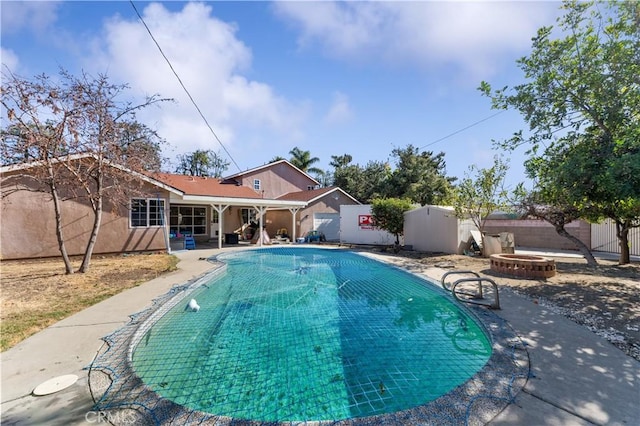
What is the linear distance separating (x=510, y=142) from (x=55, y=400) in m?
11.5

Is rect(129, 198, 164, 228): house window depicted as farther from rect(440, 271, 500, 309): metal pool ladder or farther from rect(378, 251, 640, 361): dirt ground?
rect(440, 271, 500, 309): metal pool ladder

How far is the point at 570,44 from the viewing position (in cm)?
777

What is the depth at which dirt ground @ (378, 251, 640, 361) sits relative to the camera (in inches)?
193

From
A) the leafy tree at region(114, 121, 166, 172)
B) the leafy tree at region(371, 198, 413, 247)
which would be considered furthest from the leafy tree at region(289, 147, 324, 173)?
the leafy tree at region(114, 121, 166, 172)

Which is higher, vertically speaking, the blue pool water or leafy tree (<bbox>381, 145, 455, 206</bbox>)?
leafy tree (<bbox>381, 145, 455, 206</bbox>)

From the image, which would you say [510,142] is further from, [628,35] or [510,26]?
[510,26]

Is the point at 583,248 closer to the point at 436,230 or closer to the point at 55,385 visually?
the point at 436,230

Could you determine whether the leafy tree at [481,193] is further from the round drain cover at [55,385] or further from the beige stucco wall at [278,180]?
the beige stucco wall at [278,180]

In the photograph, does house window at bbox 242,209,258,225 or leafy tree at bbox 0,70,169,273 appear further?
house window at bbox 242,209,258,225

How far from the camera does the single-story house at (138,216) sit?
39.0 ft

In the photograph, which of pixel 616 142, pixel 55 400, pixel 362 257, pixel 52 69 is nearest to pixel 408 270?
pixel 362 257

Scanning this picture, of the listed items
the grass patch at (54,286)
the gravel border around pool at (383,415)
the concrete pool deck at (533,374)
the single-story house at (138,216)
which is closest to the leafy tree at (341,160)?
the single-story house at (138,216)

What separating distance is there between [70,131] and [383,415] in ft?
40.4

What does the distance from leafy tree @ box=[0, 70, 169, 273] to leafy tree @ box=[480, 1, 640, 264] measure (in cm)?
1294
